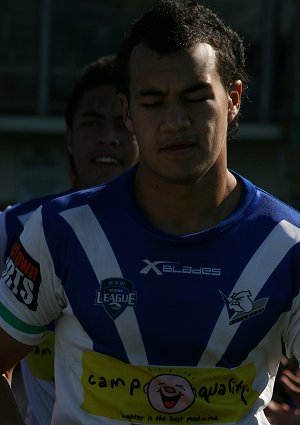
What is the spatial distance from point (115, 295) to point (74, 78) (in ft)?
30.1

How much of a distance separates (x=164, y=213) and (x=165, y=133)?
0.28 metres

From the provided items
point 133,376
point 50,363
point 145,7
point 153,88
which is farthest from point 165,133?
point 145,7

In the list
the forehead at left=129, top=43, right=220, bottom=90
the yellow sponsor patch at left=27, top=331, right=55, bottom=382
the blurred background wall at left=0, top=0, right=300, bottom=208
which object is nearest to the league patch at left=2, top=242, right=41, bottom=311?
the forehead at left=129, top=43, right=220, bottom=90

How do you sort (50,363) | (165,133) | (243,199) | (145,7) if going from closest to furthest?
(165,133)
(243,199)
(50,363)
(145,7)

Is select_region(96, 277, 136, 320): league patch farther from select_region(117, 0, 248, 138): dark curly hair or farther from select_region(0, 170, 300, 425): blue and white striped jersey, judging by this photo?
select_region(117, 0, 248, 138): dark curly hair

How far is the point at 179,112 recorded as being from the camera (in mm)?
3375

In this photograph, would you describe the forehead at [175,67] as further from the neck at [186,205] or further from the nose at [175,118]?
the neck at [186,205]

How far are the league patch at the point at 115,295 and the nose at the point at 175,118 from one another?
44cm

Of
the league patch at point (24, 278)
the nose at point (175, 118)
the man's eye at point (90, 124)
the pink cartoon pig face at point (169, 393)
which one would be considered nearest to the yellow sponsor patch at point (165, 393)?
the pink cartoon pig face at point (169, 393)

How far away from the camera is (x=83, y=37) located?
41.3 feet

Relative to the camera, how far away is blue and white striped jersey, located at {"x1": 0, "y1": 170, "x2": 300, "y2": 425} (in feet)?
11.3

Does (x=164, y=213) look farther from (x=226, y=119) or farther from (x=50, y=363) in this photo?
(x=50, y=363)

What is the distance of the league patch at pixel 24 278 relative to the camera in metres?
3.49

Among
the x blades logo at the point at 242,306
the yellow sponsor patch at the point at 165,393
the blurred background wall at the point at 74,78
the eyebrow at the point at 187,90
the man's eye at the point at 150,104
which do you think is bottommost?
the blurred background wall at the point at 74,78
